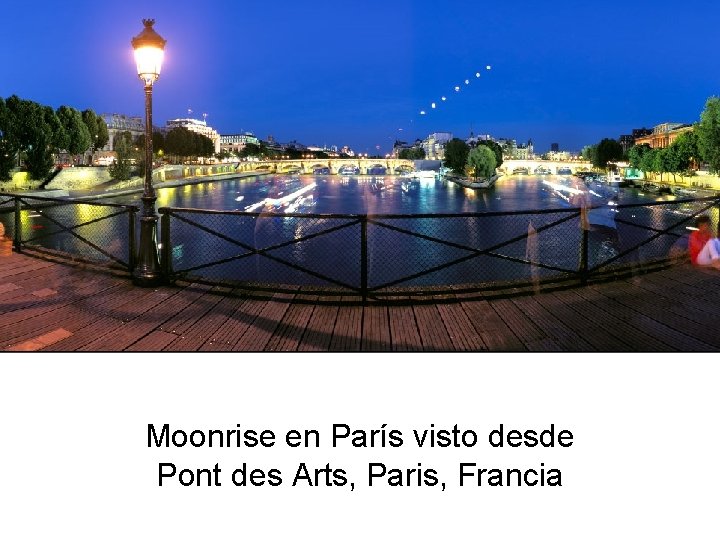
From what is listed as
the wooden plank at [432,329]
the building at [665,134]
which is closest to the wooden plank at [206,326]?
the wooden plank at [432,329]

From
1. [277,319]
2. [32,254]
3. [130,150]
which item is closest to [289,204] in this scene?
[130,150]

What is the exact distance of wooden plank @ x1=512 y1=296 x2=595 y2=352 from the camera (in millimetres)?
3969

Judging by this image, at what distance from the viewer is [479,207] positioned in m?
46.2

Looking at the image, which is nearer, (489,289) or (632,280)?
(489,289)

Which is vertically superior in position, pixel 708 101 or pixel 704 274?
pixel 708 101

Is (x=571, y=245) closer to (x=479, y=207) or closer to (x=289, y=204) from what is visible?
(x=479, y=207)

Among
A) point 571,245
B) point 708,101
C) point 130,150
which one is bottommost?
point 571,245

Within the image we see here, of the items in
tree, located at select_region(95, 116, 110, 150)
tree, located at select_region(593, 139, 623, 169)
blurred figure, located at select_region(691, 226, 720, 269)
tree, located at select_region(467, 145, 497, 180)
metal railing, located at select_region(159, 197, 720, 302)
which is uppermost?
tree, located at select_region(593, 139, 623, 169)

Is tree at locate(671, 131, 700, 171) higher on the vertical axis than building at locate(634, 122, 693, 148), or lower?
lower

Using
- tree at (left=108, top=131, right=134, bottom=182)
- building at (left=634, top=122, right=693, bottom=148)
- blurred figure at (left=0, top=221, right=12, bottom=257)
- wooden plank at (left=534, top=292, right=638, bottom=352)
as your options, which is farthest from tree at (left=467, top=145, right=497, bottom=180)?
wooden plank at (left=534, top=292, right=638, bottom=352)

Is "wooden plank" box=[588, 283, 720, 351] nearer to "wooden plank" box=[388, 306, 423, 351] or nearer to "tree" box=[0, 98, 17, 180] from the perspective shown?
"wooden plank" box=[388, 306, 423, 351]

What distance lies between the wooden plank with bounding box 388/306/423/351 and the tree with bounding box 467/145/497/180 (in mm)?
67208

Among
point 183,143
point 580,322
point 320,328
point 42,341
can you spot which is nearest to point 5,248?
point 42,341

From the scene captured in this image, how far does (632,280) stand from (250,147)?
138 meters
